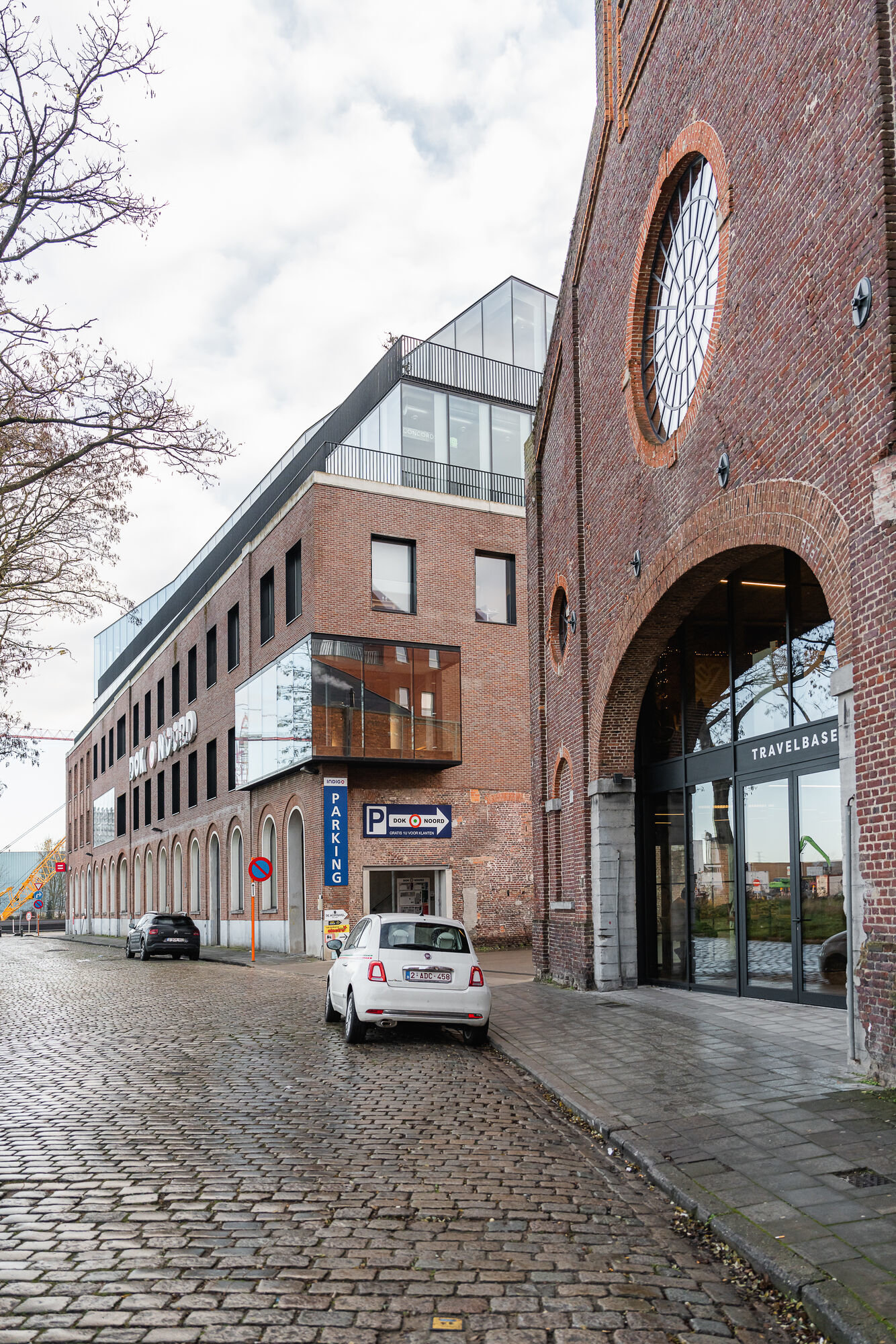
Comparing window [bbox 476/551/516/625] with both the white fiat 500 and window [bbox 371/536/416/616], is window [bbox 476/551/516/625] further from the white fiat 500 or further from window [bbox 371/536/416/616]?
the white fiat 500

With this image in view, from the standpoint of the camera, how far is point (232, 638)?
3753 centimetres

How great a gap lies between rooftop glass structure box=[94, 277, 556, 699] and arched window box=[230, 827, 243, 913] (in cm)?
799

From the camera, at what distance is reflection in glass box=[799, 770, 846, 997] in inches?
451

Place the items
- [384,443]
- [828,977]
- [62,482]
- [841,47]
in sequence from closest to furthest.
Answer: [841,47]
[828,977]
[62,482]
[384,443]

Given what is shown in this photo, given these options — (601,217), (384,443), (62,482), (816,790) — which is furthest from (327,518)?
(816,790)

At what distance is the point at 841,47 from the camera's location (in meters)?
9.13

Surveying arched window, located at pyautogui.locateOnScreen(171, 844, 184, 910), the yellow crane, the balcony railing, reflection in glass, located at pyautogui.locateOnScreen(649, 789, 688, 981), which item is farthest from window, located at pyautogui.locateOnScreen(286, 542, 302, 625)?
the yellow crane

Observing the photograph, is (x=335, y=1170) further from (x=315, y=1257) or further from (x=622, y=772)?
(x=622, y=772)

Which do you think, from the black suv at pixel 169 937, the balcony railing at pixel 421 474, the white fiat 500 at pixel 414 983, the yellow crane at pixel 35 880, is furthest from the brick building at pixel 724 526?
the yellow crane at pixel 35 880

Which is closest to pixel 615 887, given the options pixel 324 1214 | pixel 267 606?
pixel 324 1214

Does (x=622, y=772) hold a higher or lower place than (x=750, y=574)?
lower

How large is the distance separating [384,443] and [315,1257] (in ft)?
87.6

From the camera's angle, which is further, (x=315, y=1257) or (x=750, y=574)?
(x=750, y=574)

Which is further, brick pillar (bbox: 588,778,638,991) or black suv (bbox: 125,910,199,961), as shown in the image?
black suv (bbox: 125,910,199,961)
